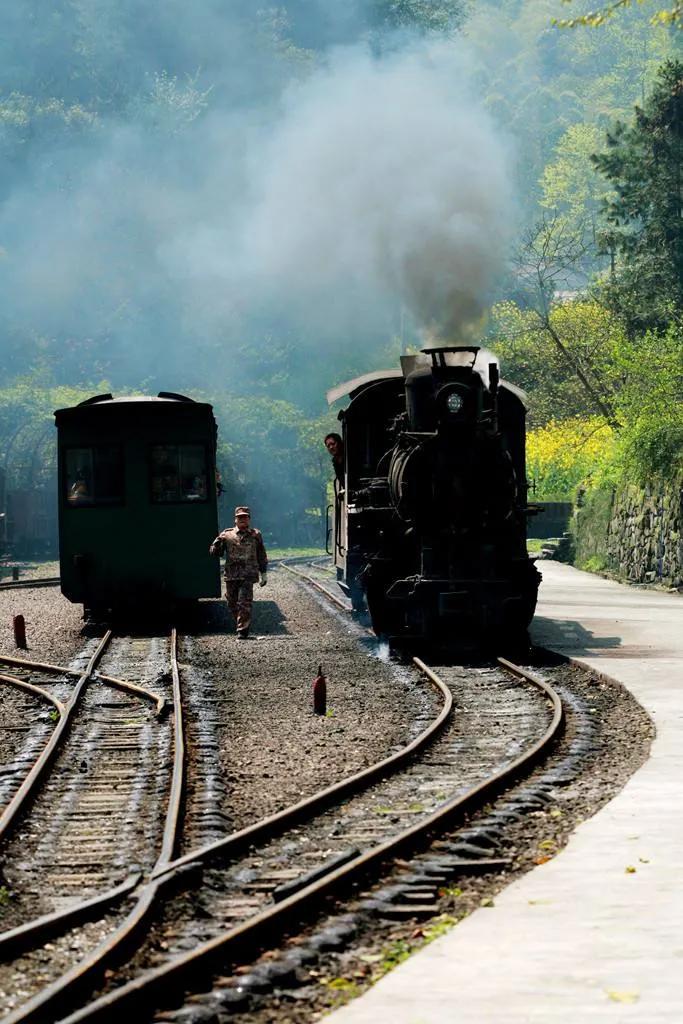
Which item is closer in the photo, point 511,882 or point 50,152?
point 511,882

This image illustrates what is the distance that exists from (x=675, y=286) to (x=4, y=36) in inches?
2558

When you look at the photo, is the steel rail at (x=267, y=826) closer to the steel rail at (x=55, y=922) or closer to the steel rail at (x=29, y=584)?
the steel rail at (x=55, y=922)

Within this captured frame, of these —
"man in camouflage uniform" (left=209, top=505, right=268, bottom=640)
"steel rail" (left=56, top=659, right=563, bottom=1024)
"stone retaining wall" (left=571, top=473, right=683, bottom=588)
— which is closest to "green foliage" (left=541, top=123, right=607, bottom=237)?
"stone retaining wall" (left=571, top=473, right=683, bottom=588)

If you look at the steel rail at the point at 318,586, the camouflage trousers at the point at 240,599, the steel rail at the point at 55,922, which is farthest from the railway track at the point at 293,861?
the steel rail at the point at 318,586

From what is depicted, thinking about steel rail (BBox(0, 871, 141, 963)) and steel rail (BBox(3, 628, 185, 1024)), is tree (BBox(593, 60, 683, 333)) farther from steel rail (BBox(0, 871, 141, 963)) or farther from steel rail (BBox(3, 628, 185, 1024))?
steel rail (BBox(0, 871, 141, 963))

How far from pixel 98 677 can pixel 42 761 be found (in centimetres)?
459

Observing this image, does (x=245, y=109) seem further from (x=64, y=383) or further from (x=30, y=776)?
(x=30, y=776)

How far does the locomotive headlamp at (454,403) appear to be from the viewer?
1549 cm

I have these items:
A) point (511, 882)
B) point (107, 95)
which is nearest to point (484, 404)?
point (511, 882)

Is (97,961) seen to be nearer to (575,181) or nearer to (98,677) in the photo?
(98,677)

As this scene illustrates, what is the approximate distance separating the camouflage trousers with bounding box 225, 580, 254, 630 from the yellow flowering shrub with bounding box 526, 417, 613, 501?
26.9m

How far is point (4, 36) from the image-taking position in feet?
294

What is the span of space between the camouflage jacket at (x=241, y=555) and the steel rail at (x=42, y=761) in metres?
3.30

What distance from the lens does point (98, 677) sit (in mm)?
14242
